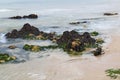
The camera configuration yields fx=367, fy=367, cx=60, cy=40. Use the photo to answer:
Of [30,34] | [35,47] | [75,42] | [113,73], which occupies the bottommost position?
[113,73]

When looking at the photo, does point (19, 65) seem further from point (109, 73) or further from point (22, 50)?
point (109, 73)

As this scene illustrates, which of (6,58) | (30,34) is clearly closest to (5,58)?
(6,58)

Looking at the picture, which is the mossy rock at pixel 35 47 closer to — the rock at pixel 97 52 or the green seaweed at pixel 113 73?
the rock at pixel 97 52

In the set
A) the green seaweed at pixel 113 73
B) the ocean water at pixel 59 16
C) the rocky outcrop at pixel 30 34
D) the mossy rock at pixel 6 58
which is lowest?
the ocean water at pixel 59 16

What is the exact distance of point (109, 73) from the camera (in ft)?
55.6

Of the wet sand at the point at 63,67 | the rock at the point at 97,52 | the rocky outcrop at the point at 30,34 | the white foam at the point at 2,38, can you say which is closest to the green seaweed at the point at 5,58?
the wet sand at the point at 63,67

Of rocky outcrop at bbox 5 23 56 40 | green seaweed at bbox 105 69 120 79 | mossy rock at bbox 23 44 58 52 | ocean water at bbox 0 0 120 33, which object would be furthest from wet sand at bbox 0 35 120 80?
ocean water at bbox 0 0 120 33

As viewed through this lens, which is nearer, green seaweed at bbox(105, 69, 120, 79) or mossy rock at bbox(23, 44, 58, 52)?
green seaweed at bbox(105, 69, 120, 79)

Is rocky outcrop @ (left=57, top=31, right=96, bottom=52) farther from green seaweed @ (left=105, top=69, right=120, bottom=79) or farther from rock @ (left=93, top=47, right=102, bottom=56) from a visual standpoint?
green seaweed @ (left=105, top=69, right=120, bottom=79)

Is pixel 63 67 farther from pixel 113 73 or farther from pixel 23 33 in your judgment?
pixel 23 33

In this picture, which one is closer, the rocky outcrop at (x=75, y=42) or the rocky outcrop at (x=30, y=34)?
the rocky outcrop at (x=75, y=42)

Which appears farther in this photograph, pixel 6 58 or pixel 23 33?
pixel 23 33

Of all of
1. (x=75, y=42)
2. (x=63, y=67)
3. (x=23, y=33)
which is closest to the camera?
(x=63, y=67)

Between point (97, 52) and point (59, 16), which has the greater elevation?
point (97, 52)
